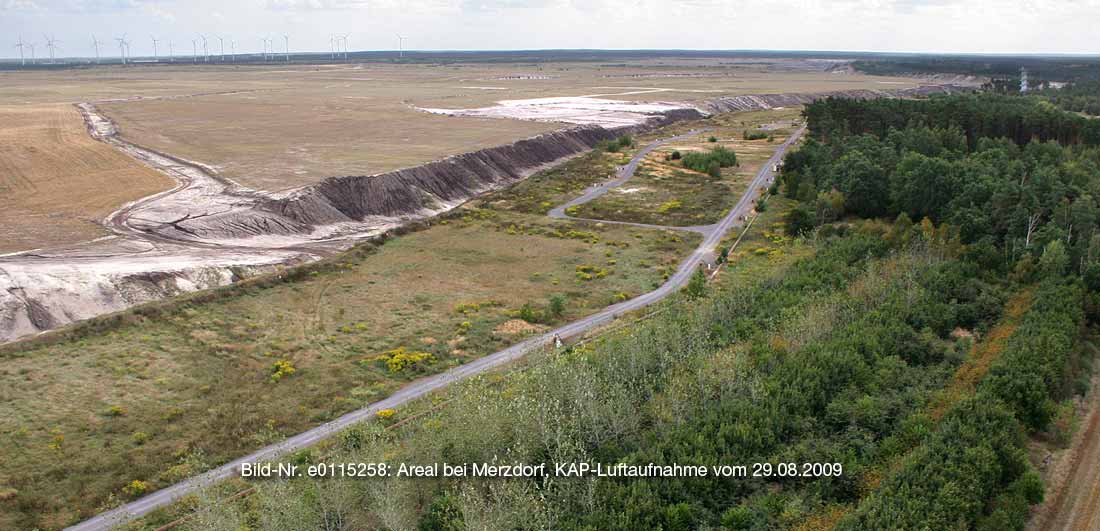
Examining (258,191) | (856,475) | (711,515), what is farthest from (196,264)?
(856,475)

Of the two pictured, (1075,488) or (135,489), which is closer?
(1075,488)

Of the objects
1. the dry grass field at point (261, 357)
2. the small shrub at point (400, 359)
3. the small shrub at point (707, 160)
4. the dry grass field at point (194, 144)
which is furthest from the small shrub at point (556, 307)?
the small shrub at point (707, 160)

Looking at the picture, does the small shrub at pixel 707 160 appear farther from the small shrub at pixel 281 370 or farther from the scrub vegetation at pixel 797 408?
the small shrub at pixel 281 370

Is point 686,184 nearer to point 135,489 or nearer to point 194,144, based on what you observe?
point 194,144

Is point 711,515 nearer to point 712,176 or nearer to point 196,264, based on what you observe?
point 196,264

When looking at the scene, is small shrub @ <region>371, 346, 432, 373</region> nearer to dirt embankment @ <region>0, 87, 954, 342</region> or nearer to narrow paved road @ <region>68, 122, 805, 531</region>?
narrow paved road @ <region>68, 122, 805, 531</region>

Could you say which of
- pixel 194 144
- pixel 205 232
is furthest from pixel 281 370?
pixel 194 144

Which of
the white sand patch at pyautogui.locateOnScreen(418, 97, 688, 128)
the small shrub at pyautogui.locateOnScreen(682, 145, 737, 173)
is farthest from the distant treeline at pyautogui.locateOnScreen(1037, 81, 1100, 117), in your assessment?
the small shrub at pyautogui.locateOnScreen(682, 145, 737, 173)
